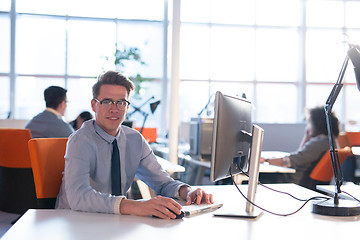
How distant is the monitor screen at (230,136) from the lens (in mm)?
1381

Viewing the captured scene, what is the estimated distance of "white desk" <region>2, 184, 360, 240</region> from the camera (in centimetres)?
124

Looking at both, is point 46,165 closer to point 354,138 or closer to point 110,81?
point 110,81

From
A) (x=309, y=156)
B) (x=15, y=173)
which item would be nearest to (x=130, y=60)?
(x=15, y=173)

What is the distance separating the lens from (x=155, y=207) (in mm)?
1459

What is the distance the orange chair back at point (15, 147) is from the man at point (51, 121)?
39 cm

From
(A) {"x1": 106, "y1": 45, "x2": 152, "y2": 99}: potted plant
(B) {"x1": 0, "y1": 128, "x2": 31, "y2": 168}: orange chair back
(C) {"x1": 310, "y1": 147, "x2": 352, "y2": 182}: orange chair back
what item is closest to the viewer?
(B) {"x1": 0, "y1": 128, "x2": 31, "y2": 168}: orange chair back

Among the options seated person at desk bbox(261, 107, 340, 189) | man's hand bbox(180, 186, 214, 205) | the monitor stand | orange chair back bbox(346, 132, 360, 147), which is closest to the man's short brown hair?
man's hand bbox(180, 186, 214, 205)

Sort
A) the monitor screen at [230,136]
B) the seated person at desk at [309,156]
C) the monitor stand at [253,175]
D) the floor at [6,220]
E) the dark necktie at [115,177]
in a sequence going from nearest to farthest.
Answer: the monitor screen at [230,136] < the monitor stand at [253,175] < the dark necktie at [115,177] < the seated person at desk at [309,156] < the floor at [6,220]

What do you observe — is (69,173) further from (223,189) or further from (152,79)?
(152,79)

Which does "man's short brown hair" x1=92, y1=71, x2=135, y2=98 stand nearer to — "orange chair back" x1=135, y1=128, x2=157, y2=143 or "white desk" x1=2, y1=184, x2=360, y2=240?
"white desk" x1=2, y1=184, x2=360, y2=240

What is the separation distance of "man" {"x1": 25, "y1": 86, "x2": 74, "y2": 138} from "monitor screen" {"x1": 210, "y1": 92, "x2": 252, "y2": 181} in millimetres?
2524

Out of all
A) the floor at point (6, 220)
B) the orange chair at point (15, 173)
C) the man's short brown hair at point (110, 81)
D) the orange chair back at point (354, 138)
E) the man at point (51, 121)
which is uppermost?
the man's short brown hair at point (110, 81)

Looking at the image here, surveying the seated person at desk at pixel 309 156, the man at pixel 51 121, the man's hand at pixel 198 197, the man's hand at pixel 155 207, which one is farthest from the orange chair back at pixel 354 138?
the man's hand at pixel 155 207

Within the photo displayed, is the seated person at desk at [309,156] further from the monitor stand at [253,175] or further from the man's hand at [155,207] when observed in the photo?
the man's hand at [155,207]
